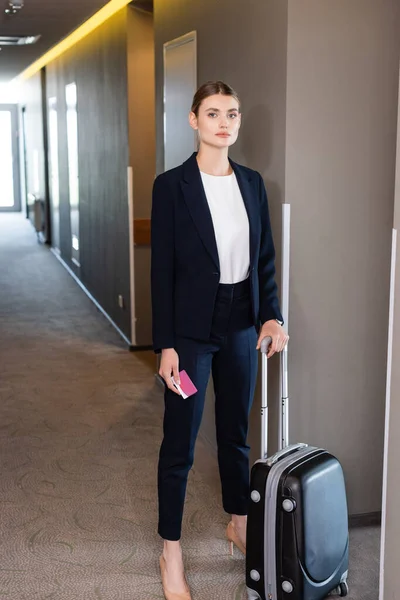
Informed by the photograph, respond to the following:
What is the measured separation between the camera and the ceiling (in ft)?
18.5

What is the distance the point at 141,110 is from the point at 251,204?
11.3ft

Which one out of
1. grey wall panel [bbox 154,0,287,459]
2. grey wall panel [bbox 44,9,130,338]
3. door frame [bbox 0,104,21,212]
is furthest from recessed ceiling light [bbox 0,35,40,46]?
door frame [bbox 0,104,21,212]

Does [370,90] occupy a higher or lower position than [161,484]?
higher

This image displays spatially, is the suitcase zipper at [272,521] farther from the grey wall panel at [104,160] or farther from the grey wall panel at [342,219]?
the grey wall panel at [104,160]

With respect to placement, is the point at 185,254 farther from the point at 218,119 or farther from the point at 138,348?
the point at 138,348

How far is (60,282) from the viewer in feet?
29.9

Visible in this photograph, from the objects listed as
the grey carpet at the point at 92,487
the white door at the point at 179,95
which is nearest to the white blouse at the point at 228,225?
the grey carpet at the point at 92,487

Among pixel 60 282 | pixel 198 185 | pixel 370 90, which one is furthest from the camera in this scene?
pixel 60 282

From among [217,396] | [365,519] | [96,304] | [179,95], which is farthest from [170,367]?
[96,304]

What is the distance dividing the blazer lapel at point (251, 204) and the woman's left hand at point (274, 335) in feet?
0.74

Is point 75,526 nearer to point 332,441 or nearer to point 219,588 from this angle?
point 219,588

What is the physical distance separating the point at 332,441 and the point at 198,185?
4.12 feet

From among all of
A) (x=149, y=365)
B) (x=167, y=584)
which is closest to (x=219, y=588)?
(x=167, y=584)

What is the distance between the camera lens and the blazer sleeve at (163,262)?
8.64 ft
